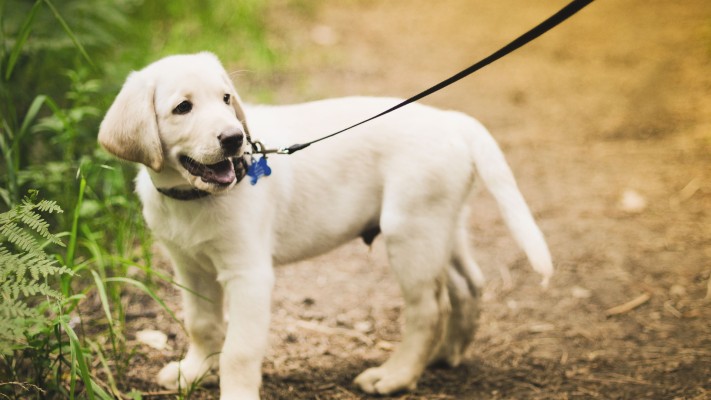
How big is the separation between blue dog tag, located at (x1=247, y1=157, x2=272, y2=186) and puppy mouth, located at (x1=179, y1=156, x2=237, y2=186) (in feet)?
0.49

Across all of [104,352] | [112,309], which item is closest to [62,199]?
[112,309]

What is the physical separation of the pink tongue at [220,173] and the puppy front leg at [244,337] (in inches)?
15.0

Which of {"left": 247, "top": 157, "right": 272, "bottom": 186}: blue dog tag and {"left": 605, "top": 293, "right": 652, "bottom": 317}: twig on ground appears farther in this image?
{"left": 605, "top": 293, "right": 652, "bottom": 317}: twig on ground

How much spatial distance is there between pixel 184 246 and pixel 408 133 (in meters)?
0.99

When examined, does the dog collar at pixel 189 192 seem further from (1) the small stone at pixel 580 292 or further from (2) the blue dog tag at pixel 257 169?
(1) the small stone at pixel 580 292

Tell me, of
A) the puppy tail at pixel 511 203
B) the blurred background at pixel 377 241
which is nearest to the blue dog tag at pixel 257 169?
the blurred background at pixel 377 241

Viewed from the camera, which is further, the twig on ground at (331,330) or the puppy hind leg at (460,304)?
the twig on ground at (331,330)

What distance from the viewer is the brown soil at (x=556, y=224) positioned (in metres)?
3.15

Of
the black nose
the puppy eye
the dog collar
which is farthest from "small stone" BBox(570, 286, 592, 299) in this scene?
the puppy eye

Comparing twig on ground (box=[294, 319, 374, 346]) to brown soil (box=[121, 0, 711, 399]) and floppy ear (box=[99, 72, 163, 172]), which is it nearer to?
brown soil (box=[121, 0, 711, 399])

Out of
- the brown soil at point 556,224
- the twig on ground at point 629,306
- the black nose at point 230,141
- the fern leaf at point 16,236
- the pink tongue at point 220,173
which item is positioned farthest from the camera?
the twig on ground at point 629,306

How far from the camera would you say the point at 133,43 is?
5.87 metres

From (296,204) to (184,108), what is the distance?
661 mm

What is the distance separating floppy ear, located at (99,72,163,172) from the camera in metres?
2.40
